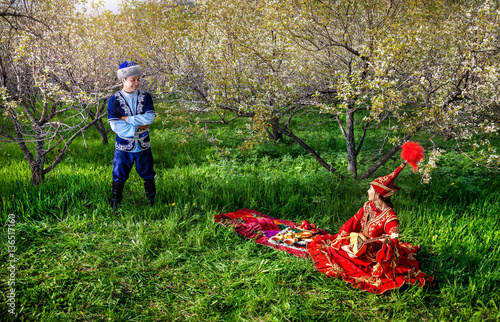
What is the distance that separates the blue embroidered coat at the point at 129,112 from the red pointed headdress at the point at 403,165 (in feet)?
9.98

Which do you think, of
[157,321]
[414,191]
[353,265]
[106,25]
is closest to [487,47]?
[414,191]

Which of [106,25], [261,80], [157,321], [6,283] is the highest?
[106,25]

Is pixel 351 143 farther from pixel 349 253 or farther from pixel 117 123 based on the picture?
pixel 117 123

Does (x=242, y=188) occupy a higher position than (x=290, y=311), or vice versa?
(x=242, y=188)

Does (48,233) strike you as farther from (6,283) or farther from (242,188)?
(242,188)

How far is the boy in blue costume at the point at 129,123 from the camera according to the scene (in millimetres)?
3961

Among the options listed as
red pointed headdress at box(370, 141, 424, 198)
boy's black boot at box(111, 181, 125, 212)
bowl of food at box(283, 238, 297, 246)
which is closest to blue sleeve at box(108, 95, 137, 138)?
boy's black boot at box(111, 181, 125, 212)

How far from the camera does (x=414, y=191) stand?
536 cm

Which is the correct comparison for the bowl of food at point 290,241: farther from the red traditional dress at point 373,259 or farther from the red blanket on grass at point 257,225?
the red traditional dress at point 373,259

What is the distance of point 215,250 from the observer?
368 cm

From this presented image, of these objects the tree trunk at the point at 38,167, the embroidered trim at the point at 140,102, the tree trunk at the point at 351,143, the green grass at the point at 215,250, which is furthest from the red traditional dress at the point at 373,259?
the tree trunk at the point at 38,167

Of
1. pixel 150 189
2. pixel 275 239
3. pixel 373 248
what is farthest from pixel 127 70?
pixel 373 248

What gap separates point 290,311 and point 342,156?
5.13 metres

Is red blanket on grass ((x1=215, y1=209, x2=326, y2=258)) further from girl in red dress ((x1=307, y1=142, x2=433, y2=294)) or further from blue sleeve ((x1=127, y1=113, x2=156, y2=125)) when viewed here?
blue sleeve ((x1=127, y1=113, x2=156, y2=125))
